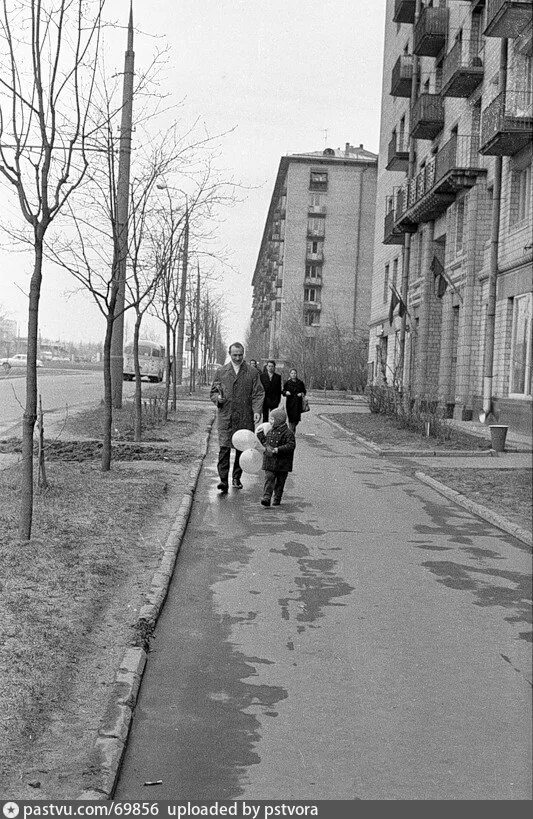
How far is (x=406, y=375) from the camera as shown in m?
38.7

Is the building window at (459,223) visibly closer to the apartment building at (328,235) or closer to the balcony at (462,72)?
the balcony at (462,72)

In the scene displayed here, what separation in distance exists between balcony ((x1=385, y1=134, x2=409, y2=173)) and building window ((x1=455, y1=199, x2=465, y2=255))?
938 cm

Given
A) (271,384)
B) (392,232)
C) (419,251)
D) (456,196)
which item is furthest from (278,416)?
(392,232)

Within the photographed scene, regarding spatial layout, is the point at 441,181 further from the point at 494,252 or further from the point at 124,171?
the point at 124,171

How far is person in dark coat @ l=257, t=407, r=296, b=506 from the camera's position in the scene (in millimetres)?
11328

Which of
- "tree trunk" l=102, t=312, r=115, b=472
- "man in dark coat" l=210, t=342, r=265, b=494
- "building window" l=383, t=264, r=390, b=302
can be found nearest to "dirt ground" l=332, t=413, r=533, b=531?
"man in dark coat" l=210, t=342, r=265, b=494

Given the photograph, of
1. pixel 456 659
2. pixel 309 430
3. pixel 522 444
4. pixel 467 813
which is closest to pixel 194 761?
pixel 456 659

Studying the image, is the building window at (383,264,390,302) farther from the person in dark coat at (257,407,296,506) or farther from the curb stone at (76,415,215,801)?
the curb stone at (76,415,215,801)

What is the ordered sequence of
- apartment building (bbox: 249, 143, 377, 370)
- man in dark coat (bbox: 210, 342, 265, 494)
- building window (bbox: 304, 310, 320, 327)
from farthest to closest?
apartment building (bbox: 249, 143, 377, 370)
building window (bbox: 304, 310, 320, 327)
man in dark coat (bbox: 210, 342, 265, 494)

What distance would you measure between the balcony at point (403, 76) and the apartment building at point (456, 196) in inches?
1.9

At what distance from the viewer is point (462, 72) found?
29.2 m

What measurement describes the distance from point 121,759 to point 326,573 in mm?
3957

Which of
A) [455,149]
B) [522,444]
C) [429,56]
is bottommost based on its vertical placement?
[522,444]

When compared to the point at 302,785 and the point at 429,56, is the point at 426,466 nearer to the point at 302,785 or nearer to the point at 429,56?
the point at 302,785
